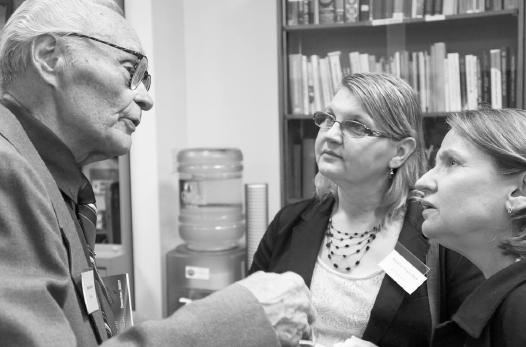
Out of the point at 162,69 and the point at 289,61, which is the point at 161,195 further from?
the point at 289,61

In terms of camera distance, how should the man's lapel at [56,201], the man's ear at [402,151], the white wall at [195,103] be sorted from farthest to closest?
the white wall at [195,103]
the man's ear at [402,151]
the man's lapel at [56,201]

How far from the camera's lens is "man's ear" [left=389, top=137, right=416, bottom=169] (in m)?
1.86

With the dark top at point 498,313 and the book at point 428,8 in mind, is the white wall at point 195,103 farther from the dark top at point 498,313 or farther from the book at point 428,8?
the dark top at point 498,313

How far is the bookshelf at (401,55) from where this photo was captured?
2674 mm

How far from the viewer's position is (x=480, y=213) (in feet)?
4.02

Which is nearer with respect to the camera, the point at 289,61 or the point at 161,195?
the point at 289,61

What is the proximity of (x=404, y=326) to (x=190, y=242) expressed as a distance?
1921 mm

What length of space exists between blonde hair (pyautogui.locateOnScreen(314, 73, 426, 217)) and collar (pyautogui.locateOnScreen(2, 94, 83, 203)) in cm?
110

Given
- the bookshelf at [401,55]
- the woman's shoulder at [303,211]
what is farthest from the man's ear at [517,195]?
the bookshelf at [401,55]

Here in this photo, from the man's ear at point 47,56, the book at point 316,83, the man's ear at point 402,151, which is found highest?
the book at point 316,83

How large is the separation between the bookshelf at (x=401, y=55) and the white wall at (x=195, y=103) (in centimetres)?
46

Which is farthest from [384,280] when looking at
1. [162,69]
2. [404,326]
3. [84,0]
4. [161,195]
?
[162,69]

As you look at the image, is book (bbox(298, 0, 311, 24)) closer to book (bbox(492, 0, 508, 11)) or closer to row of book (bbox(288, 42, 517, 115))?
row of book (bbox(288, 42, 517, 115))

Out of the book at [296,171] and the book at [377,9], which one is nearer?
the book at [377,9]
